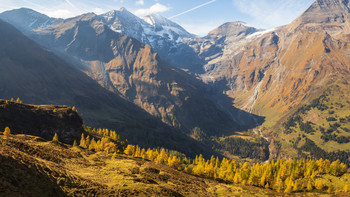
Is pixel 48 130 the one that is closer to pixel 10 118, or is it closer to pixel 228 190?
pixel 10 118

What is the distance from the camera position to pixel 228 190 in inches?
4045

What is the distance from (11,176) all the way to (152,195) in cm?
3717

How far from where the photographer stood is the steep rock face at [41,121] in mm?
135125

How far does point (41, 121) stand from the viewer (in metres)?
147

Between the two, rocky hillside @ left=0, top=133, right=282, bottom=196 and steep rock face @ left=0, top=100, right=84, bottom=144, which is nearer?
rocky hillside @ left=0, top=133, right=282, bottom=196

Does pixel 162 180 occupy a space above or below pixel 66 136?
above

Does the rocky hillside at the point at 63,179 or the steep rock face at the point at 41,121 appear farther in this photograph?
the steep rock face at the point at 41,121

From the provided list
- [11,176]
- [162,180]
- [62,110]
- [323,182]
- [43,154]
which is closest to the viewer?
[11,176]

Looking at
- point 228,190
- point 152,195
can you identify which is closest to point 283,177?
point 228,190

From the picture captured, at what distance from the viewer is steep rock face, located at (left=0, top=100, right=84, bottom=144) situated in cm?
13512

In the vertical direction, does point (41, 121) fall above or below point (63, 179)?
below

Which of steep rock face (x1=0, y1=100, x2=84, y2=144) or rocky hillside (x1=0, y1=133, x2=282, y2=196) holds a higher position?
rocky hillside (x1=0, y1=133, x2=282, y2=196)

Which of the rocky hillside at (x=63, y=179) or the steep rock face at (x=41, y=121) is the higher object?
the rocky hillside at (x=63, y=179)

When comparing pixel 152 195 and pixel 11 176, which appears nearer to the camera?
pixel 11 176
